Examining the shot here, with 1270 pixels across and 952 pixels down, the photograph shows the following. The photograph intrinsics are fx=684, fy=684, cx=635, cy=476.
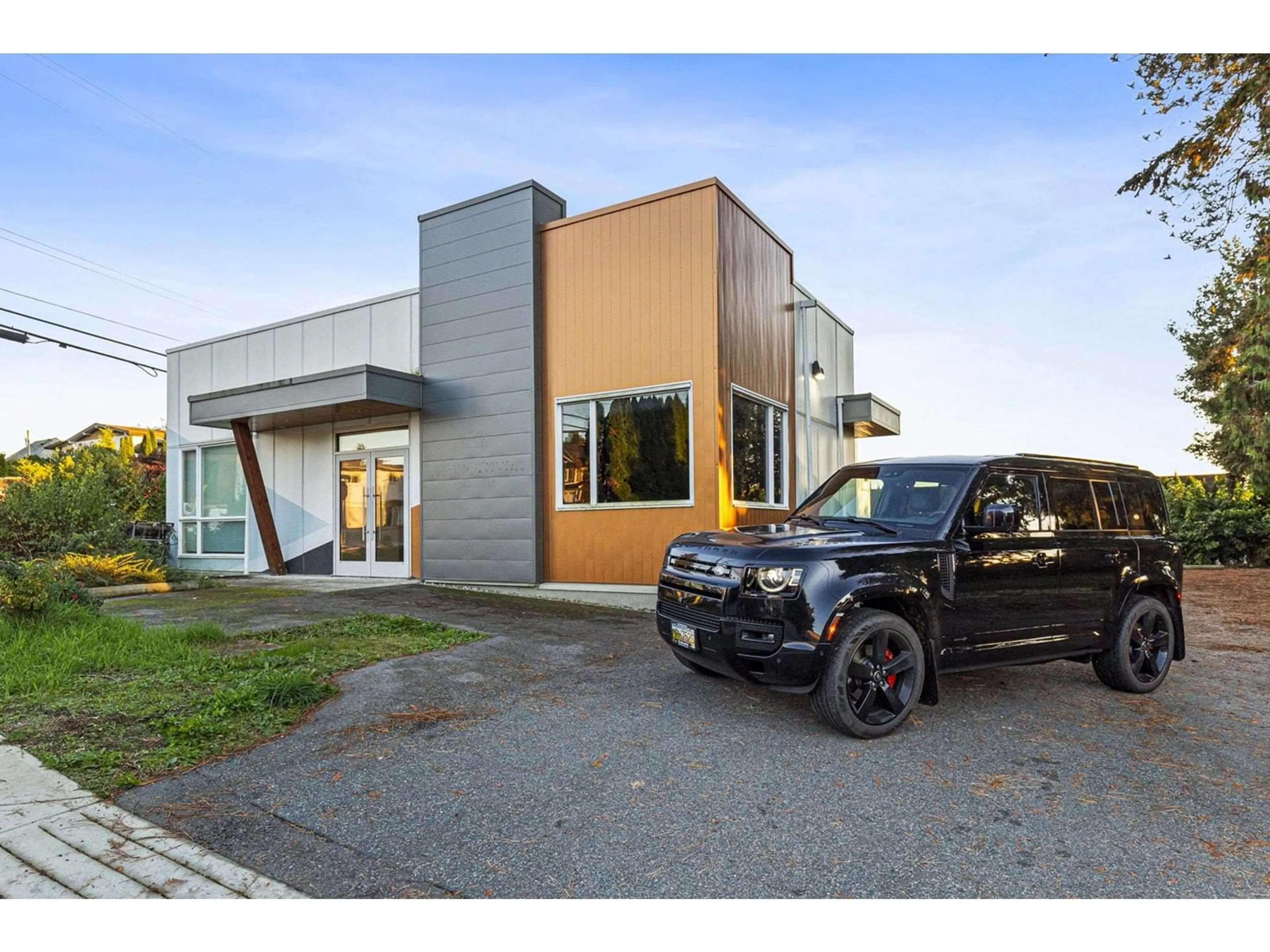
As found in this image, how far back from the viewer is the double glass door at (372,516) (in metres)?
12.7

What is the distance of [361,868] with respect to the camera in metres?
2.56

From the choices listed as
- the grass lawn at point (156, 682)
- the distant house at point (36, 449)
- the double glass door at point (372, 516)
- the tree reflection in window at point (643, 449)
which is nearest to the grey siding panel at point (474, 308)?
the tree reflection in window at point (643, 449)

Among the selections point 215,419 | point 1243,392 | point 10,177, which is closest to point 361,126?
point 215,419

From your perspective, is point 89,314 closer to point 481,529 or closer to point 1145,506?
point 481,529

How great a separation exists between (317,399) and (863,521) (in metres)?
9.65

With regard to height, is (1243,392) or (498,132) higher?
(498,132)

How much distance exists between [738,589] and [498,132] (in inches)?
351

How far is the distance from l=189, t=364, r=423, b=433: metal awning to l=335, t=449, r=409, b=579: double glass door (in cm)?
91

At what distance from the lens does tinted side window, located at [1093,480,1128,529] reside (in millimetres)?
5152

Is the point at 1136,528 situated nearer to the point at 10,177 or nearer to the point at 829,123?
the point at 829,123

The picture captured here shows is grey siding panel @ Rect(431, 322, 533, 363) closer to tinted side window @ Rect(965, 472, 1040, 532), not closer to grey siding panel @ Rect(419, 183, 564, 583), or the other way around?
grey siding panel @ Rect(419, 183, 564, 583)

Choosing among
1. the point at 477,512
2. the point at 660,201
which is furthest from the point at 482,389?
the point at 660,201

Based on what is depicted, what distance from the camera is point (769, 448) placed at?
11242mm

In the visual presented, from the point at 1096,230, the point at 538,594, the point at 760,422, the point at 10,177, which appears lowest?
the point at 538,594
